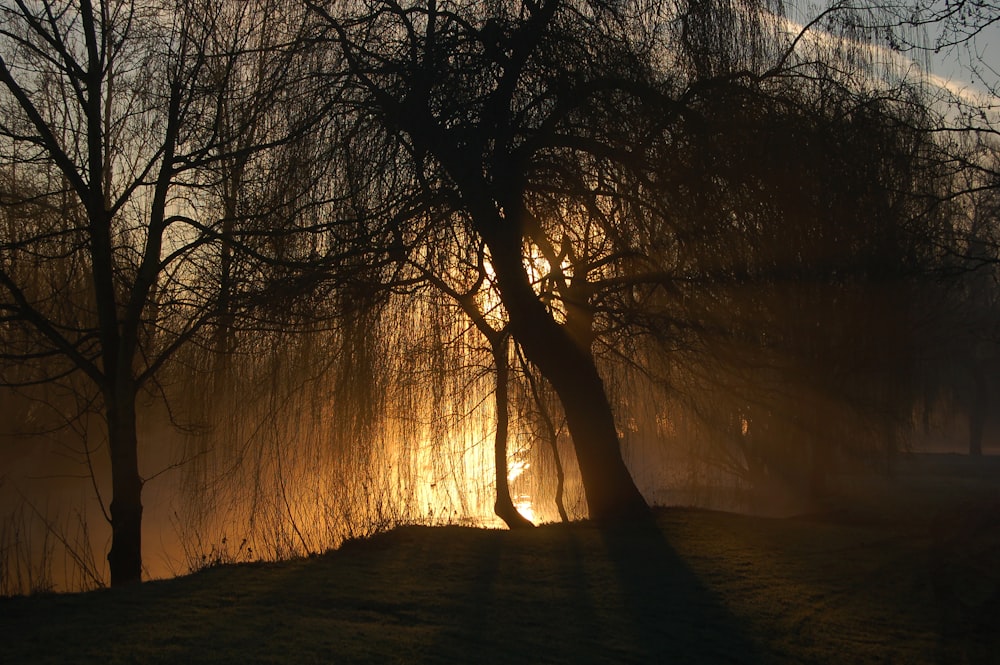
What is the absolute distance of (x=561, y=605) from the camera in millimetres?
4445

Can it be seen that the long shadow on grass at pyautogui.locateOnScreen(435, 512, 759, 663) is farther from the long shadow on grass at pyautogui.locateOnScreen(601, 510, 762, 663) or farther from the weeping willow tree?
the weeping willow tree

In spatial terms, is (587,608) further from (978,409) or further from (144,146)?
(978,409)

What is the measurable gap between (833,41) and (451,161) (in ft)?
10.4

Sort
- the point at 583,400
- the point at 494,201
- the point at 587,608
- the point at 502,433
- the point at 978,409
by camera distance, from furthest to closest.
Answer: the point at 978,409 → the point at 502,433 → the point at 583,400 → the point at 494,201 → the point at 587,608

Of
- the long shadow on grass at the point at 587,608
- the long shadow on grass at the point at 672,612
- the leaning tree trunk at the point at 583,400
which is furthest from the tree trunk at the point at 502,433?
the long shadow on grass at the point at 672,612

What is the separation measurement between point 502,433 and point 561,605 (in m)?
3.66

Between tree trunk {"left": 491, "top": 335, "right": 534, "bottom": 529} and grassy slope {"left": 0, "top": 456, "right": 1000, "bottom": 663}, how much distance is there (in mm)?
1820

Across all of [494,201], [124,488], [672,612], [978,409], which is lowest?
[672,612]

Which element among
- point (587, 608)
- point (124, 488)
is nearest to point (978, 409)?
point (587, 608)

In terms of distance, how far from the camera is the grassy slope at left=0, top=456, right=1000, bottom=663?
365 cm

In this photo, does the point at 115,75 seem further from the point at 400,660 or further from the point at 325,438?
the point at 400,660

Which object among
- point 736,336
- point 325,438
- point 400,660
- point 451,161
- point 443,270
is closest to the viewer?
point 400,660

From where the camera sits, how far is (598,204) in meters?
6.77

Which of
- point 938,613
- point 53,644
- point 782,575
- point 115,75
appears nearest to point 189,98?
point 115,75
